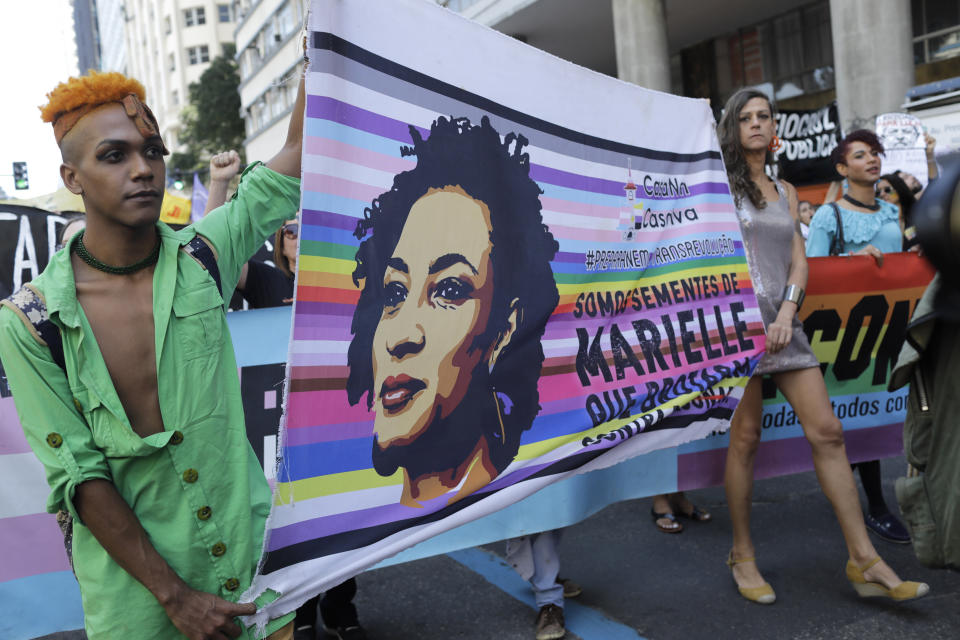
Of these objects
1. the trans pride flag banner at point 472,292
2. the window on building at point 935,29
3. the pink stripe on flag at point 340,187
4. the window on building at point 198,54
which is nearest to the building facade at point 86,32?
the window on building at point 198,54

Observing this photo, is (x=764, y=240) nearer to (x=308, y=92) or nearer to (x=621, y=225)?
(x=621, y=225)

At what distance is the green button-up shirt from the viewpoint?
175 centimetres

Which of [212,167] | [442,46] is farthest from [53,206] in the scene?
[442,46]

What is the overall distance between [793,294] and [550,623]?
1873 mm

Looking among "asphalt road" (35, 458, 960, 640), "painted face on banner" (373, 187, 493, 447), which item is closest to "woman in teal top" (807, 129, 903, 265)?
"asphalt road" (35, 458, 960, 640)

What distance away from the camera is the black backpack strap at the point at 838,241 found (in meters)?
4.78

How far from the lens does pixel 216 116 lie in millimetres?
54344

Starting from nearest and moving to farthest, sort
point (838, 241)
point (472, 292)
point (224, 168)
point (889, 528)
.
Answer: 1. point (472, 292)
2. point (224, 168)
3. point (889, 528)
4. point (838, 241)

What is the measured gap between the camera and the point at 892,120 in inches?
298

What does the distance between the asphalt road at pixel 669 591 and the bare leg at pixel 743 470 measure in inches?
7.3

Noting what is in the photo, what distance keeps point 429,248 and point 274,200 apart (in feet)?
1.72

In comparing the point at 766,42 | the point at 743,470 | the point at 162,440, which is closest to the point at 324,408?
the point at 162,440

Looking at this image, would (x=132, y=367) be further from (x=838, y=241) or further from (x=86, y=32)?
(x=86, y=32)

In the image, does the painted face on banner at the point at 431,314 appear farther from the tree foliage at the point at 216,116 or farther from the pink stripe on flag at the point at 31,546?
the tree foliage at the point at 216,116
